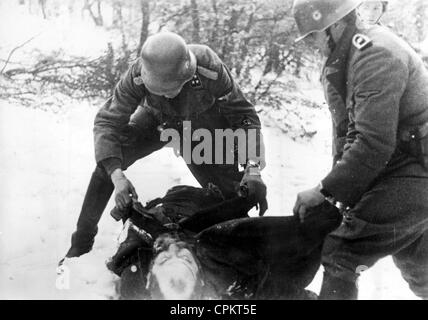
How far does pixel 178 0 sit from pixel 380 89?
3.94ft

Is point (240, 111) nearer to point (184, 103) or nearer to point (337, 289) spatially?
point (184, 103)

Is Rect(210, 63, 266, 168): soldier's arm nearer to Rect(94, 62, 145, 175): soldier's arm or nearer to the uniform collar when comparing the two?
Rect(94, 62, 145, 175): soldier's arm

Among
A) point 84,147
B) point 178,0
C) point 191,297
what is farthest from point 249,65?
point 191,297

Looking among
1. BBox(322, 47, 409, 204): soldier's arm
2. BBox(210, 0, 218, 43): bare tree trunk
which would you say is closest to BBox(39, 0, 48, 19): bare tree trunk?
BBox(210, 0, 218, 43): bare tree trunk

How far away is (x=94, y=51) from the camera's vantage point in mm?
2525

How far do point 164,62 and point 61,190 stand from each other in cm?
86

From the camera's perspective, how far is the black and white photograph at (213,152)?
1.81 meters

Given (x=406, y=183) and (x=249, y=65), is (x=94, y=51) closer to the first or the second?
(x=249, y=65)

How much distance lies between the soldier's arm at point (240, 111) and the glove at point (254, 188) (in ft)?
0.28

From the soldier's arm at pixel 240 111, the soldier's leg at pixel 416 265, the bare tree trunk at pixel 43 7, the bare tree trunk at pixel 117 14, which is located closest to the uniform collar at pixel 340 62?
the soldier's arm at pixel 240 111

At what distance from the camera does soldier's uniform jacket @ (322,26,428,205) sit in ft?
5.48

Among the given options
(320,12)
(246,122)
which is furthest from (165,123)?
(320,12)

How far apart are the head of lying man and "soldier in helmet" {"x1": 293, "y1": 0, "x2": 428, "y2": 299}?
0.45m

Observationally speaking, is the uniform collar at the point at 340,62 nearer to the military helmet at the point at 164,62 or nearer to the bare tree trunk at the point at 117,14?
the military helmet at the point at 164,62
